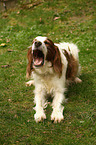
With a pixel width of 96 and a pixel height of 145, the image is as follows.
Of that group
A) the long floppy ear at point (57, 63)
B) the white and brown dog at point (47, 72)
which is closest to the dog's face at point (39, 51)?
the white and brown dog at point (47, 72)

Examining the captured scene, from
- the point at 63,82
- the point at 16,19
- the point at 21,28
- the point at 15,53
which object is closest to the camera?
the point at 63,82

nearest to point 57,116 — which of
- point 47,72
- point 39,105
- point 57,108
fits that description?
point 57,108

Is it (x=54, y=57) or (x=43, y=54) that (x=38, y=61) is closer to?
(x=43, y=54)

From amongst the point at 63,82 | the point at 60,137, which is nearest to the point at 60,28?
the point at 63,82

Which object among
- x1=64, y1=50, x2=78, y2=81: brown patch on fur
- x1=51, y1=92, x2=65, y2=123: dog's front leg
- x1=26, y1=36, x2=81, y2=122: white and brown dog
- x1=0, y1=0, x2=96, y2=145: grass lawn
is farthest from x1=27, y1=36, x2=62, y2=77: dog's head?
x1=0, y1=0, x2=96, y2=145: grass lawn

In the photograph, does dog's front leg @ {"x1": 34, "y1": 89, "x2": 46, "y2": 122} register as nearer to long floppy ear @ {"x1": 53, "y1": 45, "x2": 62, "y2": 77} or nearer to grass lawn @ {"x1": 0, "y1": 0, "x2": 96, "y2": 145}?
grass lawn @ {"x1": 0, "y1": 0, "x2": 96, "y2": 145}

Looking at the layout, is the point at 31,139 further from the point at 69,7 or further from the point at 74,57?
the point at 69,7

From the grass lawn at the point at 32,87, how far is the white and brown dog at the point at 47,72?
0.44 feet

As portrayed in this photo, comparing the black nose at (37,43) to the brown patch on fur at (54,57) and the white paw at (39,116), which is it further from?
the white paw at (39,116)

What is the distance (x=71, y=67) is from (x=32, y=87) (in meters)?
0.92

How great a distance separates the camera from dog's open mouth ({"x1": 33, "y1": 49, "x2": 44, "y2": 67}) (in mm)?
3359

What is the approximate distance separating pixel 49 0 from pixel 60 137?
23.6 feet

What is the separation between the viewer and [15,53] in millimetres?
6211

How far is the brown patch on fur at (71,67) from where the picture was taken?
4062 mm
